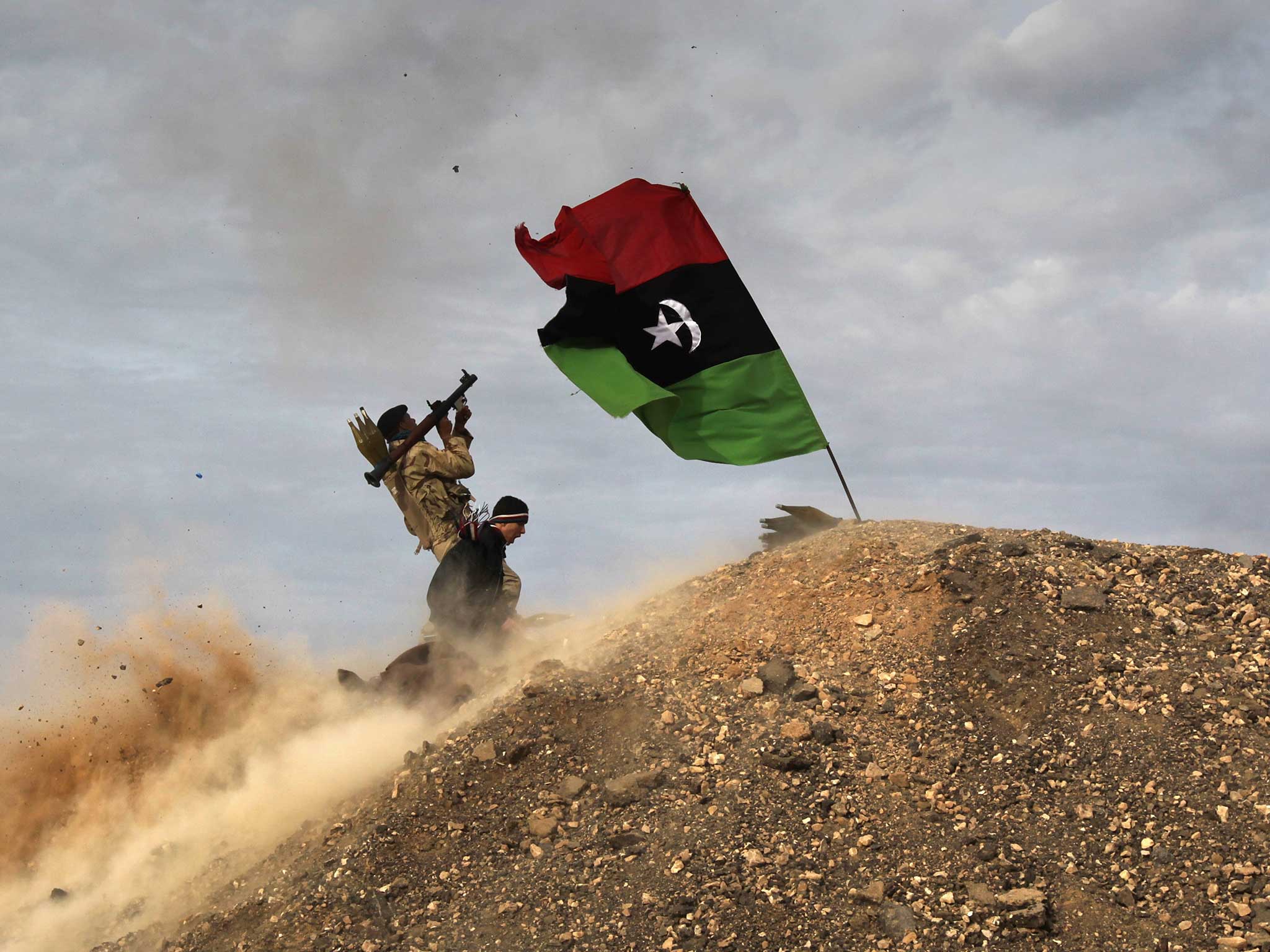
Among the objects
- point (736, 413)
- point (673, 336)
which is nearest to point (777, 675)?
point (736, 413)

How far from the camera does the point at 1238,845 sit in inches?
267

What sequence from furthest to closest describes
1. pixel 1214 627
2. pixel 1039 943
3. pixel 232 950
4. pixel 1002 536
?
pixel 1002 536 < pixel 1214 627 < pixel 232 950 < pixel 1039 943

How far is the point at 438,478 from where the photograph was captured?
10625 millimetres

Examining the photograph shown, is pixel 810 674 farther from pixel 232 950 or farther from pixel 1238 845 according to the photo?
pixel 232 950

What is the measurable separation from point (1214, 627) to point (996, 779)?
2.61 m

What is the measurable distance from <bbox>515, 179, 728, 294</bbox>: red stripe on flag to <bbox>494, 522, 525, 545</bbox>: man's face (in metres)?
2.32

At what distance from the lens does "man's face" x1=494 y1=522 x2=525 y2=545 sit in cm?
1067

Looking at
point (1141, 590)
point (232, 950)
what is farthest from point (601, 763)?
point (1141, 590)

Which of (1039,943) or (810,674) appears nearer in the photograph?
(1039,943)

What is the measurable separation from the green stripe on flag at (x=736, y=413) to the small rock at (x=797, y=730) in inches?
127

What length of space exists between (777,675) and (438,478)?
3862 millimetres

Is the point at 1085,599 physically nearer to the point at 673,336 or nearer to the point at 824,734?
the point at 824,734

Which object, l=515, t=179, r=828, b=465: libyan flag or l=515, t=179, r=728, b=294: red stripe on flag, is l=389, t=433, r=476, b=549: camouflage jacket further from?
l=515, t=179, r=728, b=294: red stripe on flag

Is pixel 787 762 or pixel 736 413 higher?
pixel 736 413
